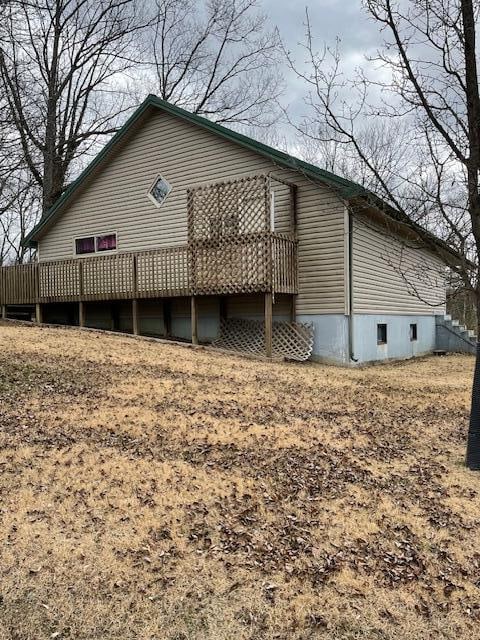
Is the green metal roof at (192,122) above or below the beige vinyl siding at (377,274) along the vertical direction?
above

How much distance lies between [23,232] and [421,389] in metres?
34.9

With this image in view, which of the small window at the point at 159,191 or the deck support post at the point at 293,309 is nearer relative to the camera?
the deck support post at the point at 293,309

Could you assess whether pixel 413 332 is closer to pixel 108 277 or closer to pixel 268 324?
pixel 268 324

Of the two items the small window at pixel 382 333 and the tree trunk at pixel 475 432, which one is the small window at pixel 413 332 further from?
the tree trunk at pixel 475 432

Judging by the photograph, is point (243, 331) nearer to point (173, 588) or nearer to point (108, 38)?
point (173, 588)

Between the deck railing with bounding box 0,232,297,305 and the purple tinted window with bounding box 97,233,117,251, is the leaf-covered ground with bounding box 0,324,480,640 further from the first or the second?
the purple tinted window with bounding box 97,233,117,251

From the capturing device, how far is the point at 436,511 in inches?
162

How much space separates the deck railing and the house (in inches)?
1.3

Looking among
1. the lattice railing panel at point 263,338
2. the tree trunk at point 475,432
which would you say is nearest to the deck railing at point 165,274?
the lattice railing panel at point 263,338

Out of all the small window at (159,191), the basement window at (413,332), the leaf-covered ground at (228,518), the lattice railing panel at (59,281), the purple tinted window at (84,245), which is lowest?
the leaf-covered ground at (228,518)

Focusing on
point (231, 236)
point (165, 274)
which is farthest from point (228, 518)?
point (165, 274)

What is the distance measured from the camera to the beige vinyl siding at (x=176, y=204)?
1245cm

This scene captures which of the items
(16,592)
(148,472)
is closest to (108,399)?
(148,472)

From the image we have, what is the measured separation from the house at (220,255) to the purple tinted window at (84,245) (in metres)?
0.04
